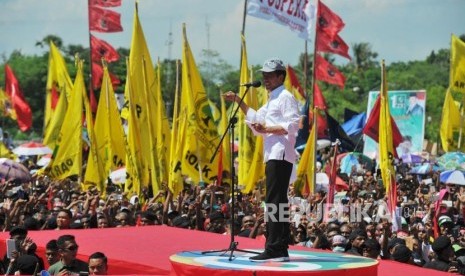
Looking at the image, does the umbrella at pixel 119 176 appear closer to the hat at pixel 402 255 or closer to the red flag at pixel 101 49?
the red flag at pixel 101 49

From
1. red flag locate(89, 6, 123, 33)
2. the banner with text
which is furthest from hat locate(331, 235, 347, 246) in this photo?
the banner with text

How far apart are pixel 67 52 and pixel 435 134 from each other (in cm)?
3871

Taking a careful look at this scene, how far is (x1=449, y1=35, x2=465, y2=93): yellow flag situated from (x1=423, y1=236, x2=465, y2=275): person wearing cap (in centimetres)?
1890

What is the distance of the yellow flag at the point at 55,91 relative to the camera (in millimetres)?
31797

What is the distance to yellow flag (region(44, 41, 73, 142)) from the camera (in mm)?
31797

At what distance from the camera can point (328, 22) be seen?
30.0m

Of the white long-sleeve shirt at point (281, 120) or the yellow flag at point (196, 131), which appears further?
the yellow flag at point (196, 131)

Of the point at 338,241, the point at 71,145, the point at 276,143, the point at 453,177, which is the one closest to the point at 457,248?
the point at 338,241

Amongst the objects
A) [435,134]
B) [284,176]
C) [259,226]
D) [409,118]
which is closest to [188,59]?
[259,226]

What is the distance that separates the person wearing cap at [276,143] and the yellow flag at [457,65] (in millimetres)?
22322

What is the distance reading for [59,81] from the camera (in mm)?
34438

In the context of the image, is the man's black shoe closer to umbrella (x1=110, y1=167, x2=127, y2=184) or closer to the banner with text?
umbrella (x1=110, y1=167, x2=127, y2=184)

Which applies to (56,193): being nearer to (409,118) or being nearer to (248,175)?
(248,175)

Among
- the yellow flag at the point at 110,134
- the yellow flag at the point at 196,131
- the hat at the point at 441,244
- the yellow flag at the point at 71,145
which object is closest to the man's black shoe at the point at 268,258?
the hat at the point at 441,244
